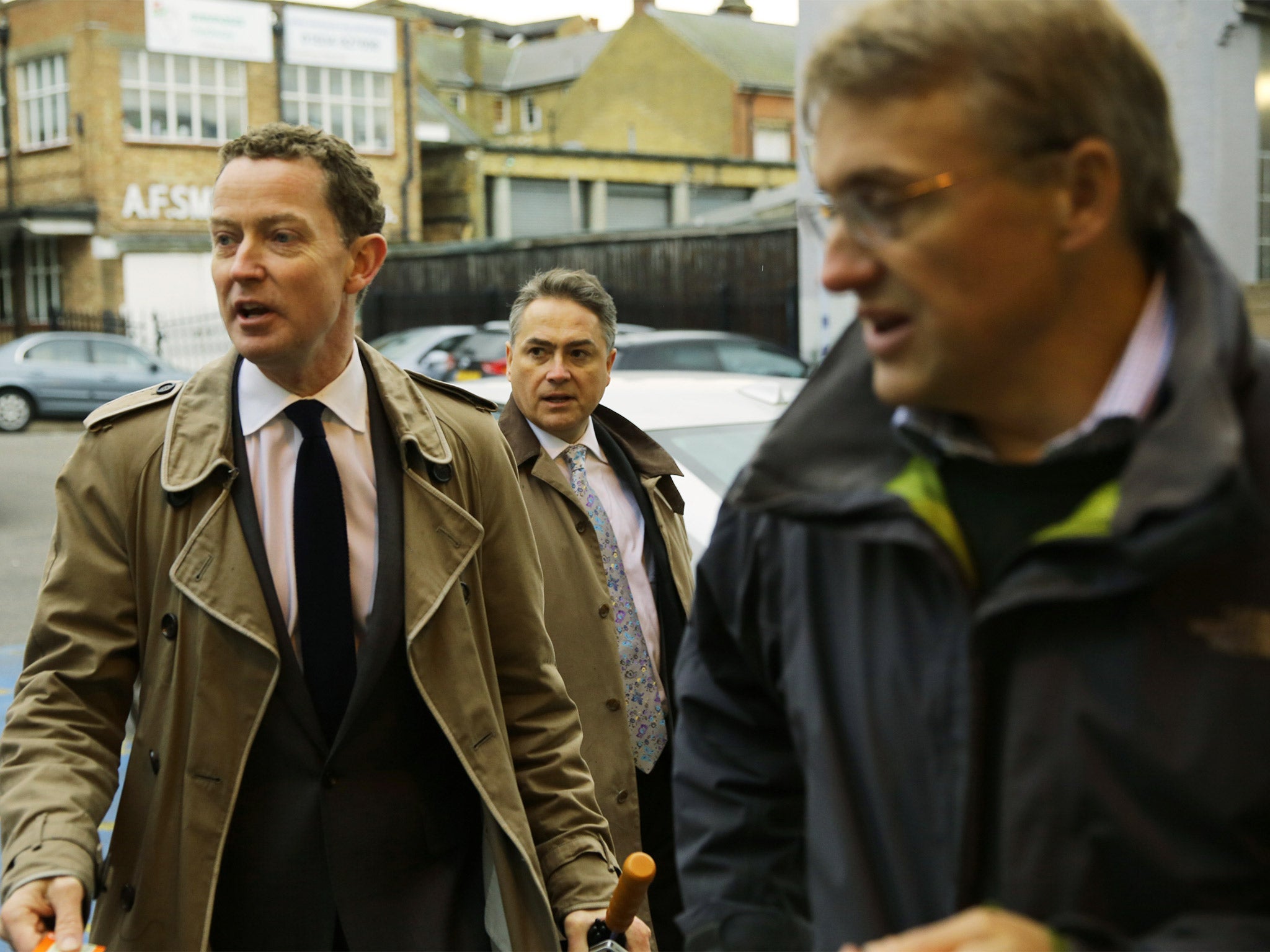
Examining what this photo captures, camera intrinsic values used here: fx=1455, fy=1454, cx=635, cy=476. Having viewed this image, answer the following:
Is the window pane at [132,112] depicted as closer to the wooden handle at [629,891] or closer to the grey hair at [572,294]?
the grey hair at [572,294]

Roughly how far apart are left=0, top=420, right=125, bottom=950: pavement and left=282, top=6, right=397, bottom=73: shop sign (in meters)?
14.3

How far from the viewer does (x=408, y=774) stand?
2701 mm

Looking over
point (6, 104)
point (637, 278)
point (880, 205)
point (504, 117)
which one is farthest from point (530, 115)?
point (880, 205)

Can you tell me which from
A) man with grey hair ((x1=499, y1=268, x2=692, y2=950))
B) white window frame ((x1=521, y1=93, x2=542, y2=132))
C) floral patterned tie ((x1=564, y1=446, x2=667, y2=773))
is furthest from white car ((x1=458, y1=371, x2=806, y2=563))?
white window frame ((x1=521, y1=93, x2=542, y2=132))

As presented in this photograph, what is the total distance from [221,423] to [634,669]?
1704mm

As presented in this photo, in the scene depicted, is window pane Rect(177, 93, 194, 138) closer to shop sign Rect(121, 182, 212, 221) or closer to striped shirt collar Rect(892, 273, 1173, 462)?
shop sign Rect(121, 182, 212, 221)

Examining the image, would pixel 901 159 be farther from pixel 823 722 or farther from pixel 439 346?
A: pixel 439 346

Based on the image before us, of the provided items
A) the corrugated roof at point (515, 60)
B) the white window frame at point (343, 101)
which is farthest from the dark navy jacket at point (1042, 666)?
the corrugated roof at point (515, 60)

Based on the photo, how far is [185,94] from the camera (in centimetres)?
3238

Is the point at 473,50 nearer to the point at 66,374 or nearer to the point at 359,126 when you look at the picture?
the point at 359,126

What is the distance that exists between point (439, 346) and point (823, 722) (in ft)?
62.4

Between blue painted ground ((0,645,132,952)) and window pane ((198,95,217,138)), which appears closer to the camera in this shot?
blue painted ground ((0,645,132,952))

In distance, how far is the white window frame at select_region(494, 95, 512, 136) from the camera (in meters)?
60.4

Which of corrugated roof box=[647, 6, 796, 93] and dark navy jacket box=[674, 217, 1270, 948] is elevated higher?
corrugated roof box=[647, 6, 796, 93]
